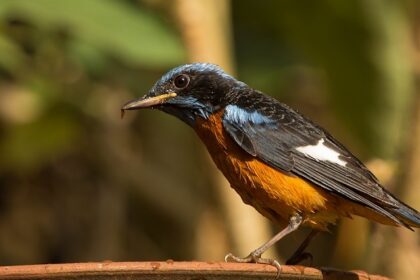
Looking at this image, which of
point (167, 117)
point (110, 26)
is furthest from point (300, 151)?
point (167, 117)

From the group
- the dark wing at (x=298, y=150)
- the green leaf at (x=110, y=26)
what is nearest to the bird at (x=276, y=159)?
the dark wing at (x=298, y=150)

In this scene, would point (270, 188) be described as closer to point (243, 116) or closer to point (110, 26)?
point (243, 116)

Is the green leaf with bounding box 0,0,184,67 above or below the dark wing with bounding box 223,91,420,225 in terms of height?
above

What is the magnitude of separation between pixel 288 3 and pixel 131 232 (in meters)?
2.86

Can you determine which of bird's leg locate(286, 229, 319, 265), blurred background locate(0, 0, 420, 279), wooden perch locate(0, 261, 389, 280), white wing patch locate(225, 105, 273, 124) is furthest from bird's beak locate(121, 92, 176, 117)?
wooden perch locate(0, 261, 389, 280)

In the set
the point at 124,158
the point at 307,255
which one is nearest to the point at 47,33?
the point at 124,158

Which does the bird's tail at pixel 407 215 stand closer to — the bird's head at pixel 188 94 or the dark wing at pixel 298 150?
the dark wing at pixel 298 150

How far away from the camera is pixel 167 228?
1003 cm

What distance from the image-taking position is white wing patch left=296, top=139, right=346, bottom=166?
5.26m

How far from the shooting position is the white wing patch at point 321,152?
5.26 meters

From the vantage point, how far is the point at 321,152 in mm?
5301

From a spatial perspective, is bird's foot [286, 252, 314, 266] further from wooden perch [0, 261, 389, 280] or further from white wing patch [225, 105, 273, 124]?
wooden perch [0, 261, 389, 280]

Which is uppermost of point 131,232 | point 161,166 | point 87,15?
point 87,15

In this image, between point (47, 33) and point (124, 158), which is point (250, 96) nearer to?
point (47, 33)
